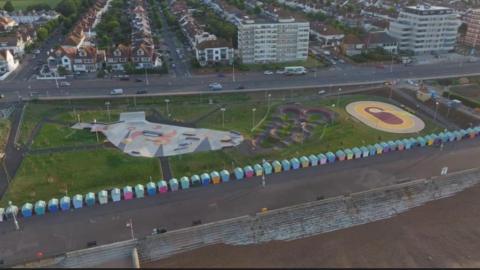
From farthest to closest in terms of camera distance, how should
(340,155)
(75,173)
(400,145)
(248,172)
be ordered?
1. (400,145)
2. (340,155)
3. (75,173)
4. (248,172)

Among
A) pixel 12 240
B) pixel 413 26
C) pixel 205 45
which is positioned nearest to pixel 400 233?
pixel 12 240

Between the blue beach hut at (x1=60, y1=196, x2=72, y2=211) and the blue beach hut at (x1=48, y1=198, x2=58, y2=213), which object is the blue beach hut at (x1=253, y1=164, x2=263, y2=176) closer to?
the blue beach hut at (x1=60, y1=196, x2=72, y2=211)

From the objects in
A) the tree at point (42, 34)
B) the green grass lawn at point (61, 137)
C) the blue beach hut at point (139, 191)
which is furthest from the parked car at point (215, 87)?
the tree at point (42, 34)

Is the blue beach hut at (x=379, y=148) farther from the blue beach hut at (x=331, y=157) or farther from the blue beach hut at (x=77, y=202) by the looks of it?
the blue beach hut at (x=77, y=202)

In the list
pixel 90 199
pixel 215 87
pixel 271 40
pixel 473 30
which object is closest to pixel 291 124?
pixel 215 87

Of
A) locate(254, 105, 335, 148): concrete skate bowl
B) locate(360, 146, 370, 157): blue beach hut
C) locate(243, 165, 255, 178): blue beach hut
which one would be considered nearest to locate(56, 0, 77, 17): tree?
locate(254, 105, 335, 148): concrete skate bowl

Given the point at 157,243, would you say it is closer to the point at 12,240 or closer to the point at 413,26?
the point at 12,240

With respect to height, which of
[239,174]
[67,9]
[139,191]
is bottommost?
[139,191]

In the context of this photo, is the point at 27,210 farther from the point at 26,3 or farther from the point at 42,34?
the point at 26,3
